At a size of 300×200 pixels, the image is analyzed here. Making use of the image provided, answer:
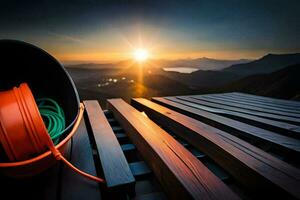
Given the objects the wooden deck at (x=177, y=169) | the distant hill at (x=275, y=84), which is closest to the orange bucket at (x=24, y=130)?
the wooden deck at (x=177, y=169)

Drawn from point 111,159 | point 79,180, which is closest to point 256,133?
point 111,159

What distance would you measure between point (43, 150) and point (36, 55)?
0.77 metres

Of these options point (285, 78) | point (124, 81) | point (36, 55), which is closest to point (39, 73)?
point (36, 55)

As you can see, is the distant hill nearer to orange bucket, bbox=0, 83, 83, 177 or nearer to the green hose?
the green hose

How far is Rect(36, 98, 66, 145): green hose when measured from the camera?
1.36m

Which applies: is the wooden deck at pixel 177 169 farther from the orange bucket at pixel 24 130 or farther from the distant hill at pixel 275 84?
the distant hill at pixel 275 84

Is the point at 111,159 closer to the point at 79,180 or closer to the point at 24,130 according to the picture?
the point at 79,180

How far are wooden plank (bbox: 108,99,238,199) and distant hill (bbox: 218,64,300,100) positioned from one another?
22431mm

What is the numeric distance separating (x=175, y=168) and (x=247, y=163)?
0.42 metres

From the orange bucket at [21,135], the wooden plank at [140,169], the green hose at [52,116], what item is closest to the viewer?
the orange bucket at [21,135]

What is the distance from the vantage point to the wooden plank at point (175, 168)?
2.93 feet

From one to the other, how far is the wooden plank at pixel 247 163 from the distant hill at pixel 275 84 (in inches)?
870

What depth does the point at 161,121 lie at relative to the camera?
7.24 ft

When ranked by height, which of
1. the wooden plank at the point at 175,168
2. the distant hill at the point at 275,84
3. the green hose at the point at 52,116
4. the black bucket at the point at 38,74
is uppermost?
the black bucket at the point at 38,74
